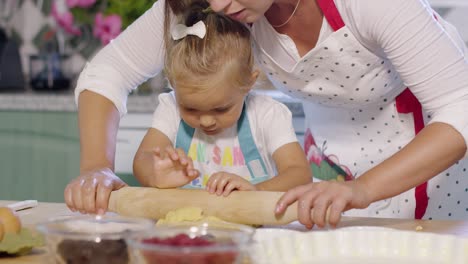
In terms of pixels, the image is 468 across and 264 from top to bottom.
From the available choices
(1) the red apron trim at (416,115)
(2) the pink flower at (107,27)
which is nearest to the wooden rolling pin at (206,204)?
(1) the red apron trim at (416,115)

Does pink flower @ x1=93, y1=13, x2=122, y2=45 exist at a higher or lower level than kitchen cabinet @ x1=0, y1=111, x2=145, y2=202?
higher

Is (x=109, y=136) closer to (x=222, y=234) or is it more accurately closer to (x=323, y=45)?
(x=323, y=45)

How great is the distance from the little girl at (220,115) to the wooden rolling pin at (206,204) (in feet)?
0.49

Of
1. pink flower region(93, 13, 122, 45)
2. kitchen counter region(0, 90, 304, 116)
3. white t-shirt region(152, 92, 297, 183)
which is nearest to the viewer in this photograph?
white t-shirt region(152, 92, 297, 183)

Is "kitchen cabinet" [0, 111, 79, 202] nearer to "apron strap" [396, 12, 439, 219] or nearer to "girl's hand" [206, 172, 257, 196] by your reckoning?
"apron strap" [396, 12, 439, 219]

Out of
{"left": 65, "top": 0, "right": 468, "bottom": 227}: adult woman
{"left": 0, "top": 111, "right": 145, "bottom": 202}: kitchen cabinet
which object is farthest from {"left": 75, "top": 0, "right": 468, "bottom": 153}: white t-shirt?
{"left": 0, "top": 111, "right": 145, "bottom": 202}: kitchen cabinet

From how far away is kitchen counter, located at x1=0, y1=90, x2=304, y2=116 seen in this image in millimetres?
2820

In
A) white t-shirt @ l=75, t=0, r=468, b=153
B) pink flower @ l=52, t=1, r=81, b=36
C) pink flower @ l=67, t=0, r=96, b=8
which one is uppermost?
pink flower @ l=67, t=0, r=96, b=8

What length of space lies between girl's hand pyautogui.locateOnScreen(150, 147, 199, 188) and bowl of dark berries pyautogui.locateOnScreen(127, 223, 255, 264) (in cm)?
49

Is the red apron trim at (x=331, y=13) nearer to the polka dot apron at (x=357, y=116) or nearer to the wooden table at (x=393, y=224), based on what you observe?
the polka dot apron at (x=357, y=116)

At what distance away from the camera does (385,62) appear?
63.6 inches

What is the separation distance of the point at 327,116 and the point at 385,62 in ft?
0.91

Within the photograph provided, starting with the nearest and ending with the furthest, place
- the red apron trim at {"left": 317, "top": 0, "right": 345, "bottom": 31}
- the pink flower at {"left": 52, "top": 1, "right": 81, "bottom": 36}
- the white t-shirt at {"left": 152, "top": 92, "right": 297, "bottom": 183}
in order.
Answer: the red apron trim at {"left": 317, "top": 0, "right": 345, "bottom": 31} < the white t-shirt at {"left": 152, "top": 92, "right": 297, "bottom": 183} < the pink flower at {"left": 52, "top": 1, "right": 81, "bottom": 36}

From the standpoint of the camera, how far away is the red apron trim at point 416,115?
1739 millimetres
